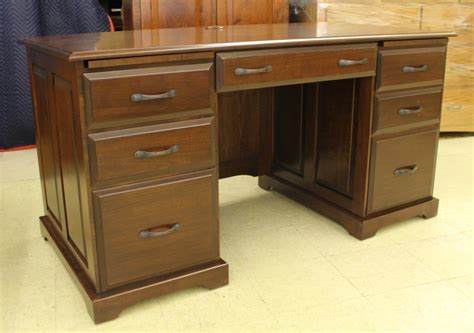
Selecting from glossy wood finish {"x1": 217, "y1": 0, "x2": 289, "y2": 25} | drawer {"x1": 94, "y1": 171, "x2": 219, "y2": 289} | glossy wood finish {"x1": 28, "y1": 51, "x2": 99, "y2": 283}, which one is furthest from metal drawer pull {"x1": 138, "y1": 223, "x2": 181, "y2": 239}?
glossy wood finish {"x1": 217, "y1": 0, "x2": 289, "y2": 25}

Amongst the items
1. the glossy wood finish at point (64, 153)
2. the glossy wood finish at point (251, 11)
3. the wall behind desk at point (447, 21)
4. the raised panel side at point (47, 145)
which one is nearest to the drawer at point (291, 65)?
the glossy wood finish at point (64, 153)

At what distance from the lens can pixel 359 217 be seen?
2.08 meters

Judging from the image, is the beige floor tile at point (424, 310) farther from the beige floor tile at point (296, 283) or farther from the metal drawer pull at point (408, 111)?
the metal drawer pull at point (408, 111)

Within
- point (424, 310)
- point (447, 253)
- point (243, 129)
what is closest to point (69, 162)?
point (243, 129)

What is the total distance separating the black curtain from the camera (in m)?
3.14

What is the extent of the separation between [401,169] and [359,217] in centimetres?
25

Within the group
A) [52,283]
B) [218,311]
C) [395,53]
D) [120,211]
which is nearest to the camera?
[120,211]

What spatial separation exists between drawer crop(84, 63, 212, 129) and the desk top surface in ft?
0.18

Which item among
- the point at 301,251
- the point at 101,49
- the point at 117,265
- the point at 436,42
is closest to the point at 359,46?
the point at 436,42

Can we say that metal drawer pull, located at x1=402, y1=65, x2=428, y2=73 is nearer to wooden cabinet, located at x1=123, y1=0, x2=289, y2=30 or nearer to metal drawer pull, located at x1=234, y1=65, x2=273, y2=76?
metal drawer pull, located at x1=234, y1=65, x2=273, y2=76

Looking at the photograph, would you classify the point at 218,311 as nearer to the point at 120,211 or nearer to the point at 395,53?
the point at 120,211

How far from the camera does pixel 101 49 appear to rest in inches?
54.8

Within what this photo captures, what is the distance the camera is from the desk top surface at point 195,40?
141 cm

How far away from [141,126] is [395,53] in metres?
0.99
